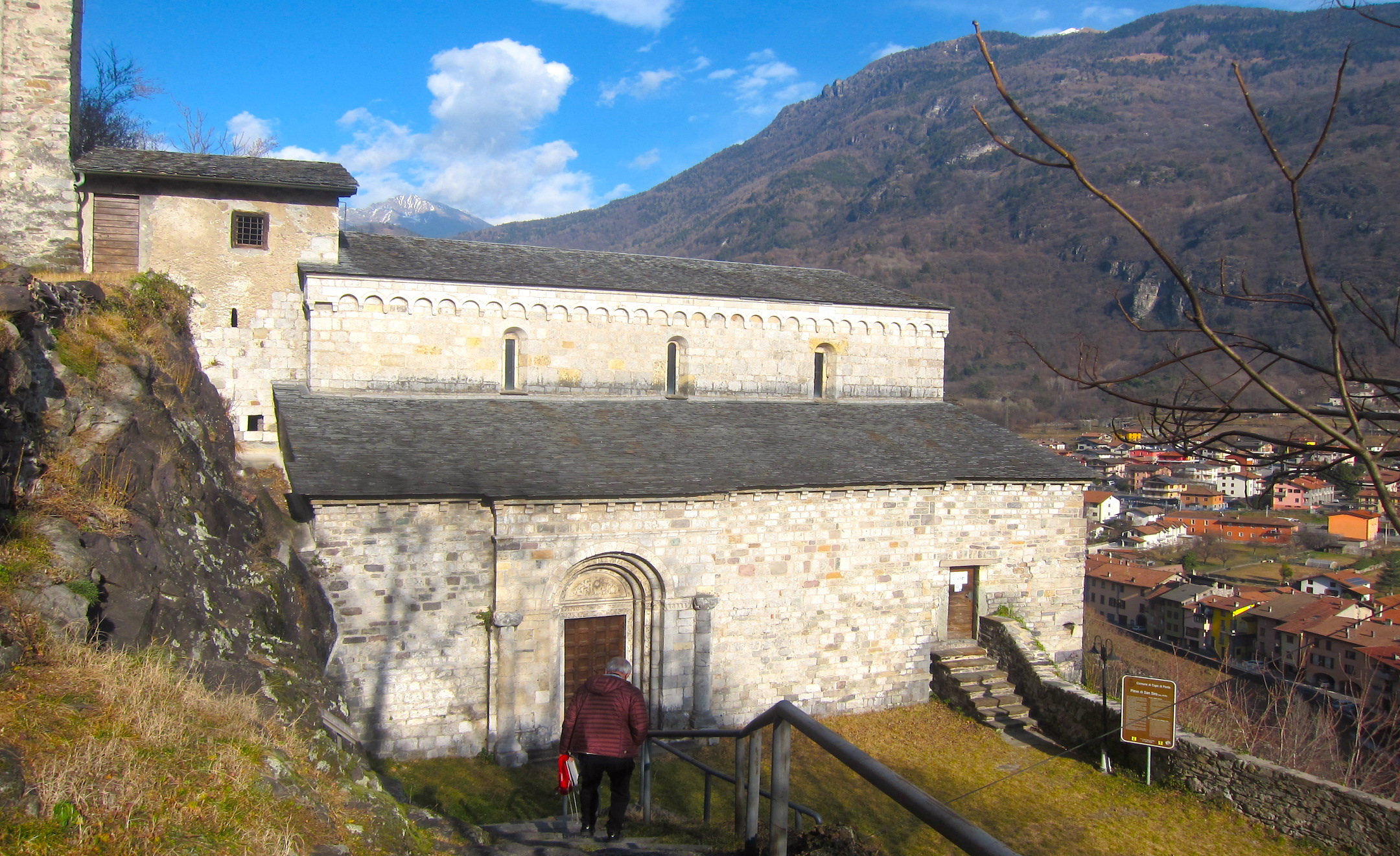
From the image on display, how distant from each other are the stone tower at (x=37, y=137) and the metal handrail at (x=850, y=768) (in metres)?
14.3

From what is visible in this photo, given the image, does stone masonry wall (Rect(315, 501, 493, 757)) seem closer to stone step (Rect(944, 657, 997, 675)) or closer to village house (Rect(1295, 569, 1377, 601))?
stone step (Rect(944, 657, 997, 675))

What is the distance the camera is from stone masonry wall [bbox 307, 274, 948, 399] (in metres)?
14.5

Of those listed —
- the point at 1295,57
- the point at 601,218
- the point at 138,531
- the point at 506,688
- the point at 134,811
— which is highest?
the point at 1295,57

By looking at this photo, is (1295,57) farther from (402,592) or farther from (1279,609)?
(402,592)

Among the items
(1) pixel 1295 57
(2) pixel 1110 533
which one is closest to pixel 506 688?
(2) pixel 1110 533

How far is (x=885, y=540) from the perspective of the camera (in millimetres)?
14648

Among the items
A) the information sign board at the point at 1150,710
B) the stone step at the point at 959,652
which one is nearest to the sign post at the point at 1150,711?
the information sign board at the point at 1150,710

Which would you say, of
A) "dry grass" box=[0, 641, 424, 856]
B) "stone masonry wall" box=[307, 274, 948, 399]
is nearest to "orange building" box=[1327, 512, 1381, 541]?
"stone masonry wall" box=[307, 274, 948, 399]

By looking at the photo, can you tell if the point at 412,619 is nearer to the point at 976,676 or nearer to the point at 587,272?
the point at 587,272

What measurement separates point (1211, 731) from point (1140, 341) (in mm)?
60562

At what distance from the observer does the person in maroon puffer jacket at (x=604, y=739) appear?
670cm

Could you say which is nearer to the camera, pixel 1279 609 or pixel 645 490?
pixel 645 490

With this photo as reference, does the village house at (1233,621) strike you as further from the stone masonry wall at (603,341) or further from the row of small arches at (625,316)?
the row of small arches at (625,316)

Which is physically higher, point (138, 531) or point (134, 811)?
point (138, 531)
